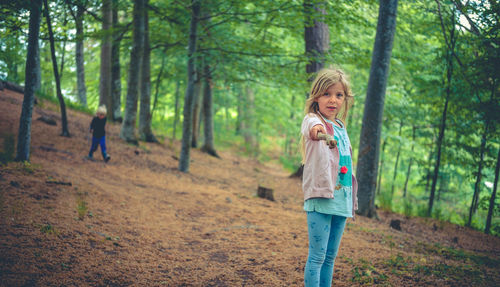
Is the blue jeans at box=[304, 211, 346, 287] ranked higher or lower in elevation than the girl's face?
lower

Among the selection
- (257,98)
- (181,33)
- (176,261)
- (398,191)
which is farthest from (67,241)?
(398,191)

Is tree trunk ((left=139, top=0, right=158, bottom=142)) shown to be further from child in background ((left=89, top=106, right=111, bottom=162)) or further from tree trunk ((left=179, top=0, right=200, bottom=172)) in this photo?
child in background ((left=89, top=106, right=111, bottom=162))

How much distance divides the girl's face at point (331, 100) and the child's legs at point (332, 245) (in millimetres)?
863

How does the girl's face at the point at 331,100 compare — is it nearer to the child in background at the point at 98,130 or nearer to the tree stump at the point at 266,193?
the tree stump at the point at 266,193

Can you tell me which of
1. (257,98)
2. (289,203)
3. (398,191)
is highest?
(257,98)

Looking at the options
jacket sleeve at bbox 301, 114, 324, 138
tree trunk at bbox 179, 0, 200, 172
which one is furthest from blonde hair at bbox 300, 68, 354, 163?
tree trunk at bbox 179, 0, 200, 172

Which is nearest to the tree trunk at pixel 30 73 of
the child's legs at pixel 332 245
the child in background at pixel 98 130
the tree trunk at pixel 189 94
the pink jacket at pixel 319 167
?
the child in background at pixel 98 130

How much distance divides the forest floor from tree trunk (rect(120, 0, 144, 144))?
3237 millimetres

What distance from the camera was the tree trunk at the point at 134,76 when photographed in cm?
1063

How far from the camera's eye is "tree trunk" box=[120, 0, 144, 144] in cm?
1063

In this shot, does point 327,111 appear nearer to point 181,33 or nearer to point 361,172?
point 361,172

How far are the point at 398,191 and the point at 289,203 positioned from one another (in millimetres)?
18544

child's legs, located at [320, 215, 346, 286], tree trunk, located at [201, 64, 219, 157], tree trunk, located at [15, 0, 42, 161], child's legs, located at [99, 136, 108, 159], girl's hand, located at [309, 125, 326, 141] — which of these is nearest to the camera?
girl's hand, located at [309, 125, 326, 141]

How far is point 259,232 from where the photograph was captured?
532 cm
